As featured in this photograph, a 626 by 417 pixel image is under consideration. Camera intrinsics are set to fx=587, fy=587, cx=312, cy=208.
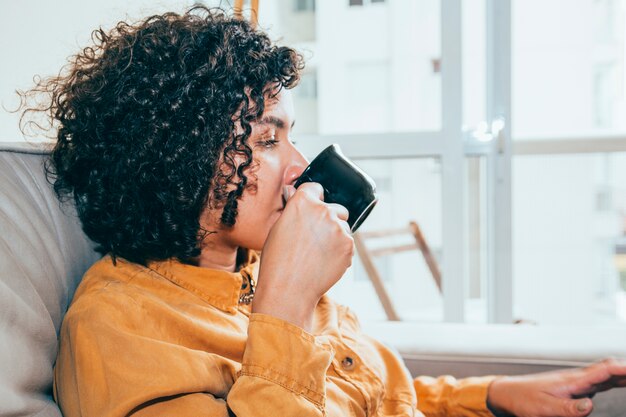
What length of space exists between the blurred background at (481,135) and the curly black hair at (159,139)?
87 centimetres

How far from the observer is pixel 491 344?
118 cm

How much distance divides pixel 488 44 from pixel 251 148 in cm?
140

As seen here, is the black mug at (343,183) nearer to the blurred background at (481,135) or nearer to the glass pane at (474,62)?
the blurred background at (481,135)

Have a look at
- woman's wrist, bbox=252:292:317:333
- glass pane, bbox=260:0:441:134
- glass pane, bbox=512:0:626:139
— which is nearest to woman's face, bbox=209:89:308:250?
woman's wrist, bbox=252:292:317:333

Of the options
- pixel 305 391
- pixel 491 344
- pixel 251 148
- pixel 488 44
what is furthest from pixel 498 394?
pixel 488 44

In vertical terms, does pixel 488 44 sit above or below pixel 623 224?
above

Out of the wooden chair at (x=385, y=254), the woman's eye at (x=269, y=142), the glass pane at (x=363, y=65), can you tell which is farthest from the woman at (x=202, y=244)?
the wooden chair at (x=385, y=254)

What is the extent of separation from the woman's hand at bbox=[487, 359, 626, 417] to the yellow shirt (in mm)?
302

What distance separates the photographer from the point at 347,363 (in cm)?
95

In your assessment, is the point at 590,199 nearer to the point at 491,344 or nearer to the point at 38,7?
the point at 491,344

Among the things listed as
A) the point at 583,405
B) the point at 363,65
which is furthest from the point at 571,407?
the point at 363,65

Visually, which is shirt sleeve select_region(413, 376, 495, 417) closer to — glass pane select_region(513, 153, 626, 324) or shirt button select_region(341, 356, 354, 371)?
shirt button select_region(341, 356, 354, 371)

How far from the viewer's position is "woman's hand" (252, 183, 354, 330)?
745mm

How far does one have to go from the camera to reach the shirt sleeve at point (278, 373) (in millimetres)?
680
